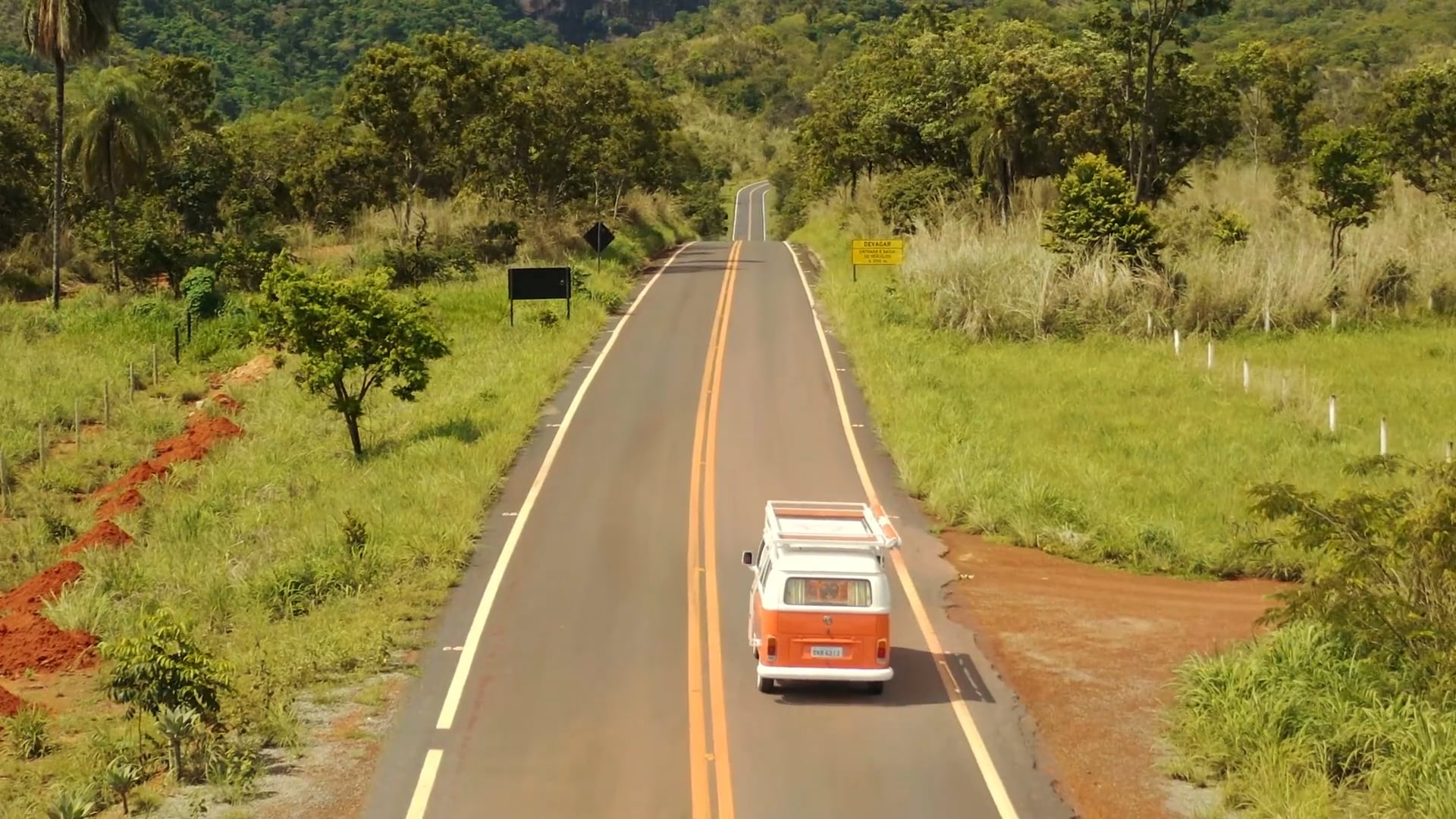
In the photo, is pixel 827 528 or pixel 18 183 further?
pixel 18 183

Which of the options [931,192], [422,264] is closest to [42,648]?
[422,264]

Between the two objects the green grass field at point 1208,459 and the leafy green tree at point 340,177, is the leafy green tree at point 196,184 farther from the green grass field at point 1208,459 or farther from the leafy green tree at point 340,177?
the green grass field at point 1208,459

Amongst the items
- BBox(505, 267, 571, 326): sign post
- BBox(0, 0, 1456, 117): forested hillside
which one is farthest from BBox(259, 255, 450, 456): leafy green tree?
BBox(0, 0, 1456, 117): forested hillside

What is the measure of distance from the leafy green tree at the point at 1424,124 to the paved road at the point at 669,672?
39715 mm

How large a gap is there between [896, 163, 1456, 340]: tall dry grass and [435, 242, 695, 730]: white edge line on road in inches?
413

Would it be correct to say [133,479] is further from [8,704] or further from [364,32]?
[364,32]

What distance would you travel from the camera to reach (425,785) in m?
13.6

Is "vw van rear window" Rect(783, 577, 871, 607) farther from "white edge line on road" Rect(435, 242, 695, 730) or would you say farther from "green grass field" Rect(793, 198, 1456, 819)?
"white edge line on road" Rect(435, 242, 695, 730)

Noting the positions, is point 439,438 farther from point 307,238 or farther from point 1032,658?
point 307,238

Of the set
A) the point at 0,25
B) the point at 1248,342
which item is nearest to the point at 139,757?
A: the point at 1248,342

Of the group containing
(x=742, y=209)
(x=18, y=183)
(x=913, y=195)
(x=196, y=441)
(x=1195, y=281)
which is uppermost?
(x=18, y=183)

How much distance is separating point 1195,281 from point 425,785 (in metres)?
32.1

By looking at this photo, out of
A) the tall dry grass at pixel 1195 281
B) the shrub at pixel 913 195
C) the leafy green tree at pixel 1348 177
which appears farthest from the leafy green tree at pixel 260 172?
the leafy green tree at pixel 1348 177

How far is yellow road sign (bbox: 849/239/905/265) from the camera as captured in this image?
4712 cm
